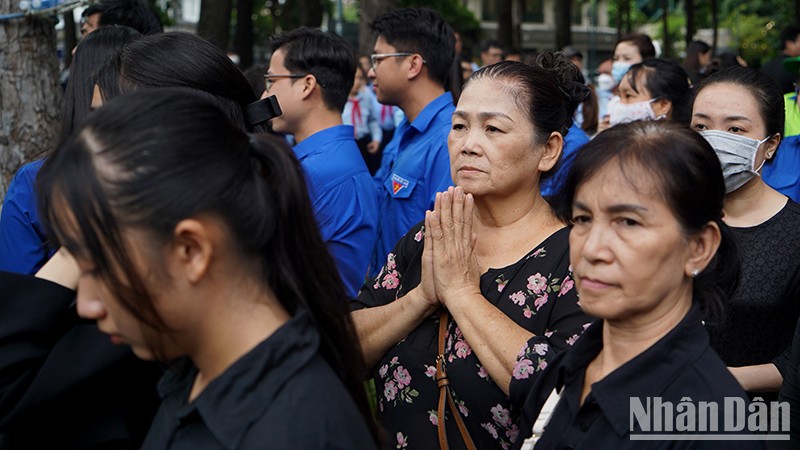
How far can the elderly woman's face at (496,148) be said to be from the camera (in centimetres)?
311

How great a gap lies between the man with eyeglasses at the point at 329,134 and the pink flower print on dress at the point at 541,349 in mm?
1752

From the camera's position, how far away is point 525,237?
9.82 ft

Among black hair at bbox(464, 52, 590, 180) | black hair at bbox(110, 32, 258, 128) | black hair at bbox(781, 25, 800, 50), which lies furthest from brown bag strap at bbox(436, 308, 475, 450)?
black hair at bbox(781, 25, 800, 50)

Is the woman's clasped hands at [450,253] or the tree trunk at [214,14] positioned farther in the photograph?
the tree trunk at [214,14]

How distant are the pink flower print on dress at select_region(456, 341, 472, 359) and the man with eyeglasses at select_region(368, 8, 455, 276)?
212 cm

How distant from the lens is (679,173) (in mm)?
2121

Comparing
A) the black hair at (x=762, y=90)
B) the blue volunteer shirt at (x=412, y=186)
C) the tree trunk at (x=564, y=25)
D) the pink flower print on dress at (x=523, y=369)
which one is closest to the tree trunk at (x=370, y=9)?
the blue volunteer shirt at (x=412, y=186)

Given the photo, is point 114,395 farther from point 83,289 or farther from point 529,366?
point 529,366

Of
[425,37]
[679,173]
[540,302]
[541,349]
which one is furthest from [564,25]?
[679,173]

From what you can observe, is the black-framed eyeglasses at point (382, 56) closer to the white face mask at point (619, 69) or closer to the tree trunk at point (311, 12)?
the white face mask at point (619, 69)

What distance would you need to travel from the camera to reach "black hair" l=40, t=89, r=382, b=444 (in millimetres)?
1679

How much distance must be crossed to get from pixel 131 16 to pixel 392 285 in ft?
11.1

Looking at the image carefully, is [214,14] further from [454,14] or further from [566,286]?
[454,14]

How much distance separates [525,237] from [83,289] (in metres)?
1.61
